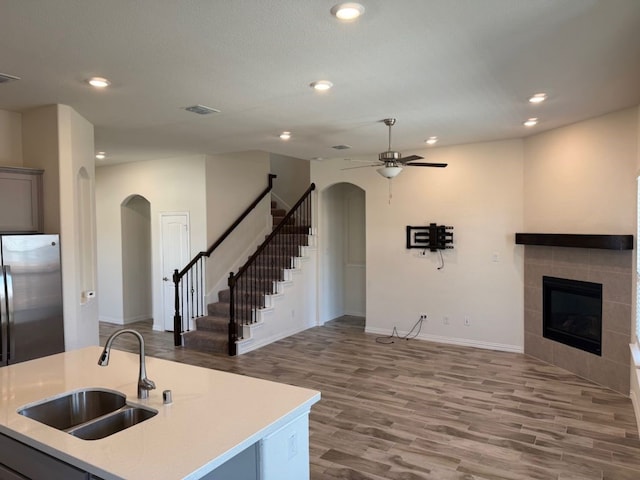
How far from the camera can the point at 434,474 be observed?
123 inches

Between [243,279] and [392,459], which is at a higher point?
[243,279]

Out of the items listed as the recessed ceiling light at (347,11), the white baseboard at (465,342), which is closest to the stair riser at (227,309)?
the white baseboard at (465,342)

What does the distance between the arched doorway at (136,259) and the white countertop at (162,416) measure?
5.88 m

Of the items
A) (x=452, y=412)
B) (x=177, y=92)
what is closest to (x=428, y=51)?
(x=177, y=92)

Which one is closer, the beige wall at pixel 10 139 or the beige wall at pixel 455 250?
the beige wall at pixel 10 139

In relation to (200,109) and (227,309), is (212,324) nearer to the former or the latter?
(227,309)

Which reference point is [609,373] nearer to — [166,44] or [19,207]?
[166,44]

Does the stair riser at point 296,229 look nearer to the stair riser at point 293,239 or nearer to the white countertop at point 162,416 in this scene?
the stair riser at point 293,239

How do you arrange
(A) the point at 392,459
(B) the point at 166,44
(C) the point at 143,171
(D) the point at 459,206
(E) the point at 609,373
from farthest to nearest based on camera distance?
(C) the point at 143,171
(D) the point at 459,206
(E) the point at 609,373
(A) the point at 392,459
(B) the point at 166,44

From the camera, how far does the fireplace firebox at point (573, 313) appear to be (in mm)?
5004

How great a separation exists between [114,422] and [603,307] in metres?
4.96

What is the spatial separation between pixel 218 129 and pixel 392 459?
13.2ft

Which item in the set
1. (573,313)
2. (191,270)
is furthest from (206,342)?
(573,313)

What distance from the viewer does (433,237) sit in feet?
22.0
